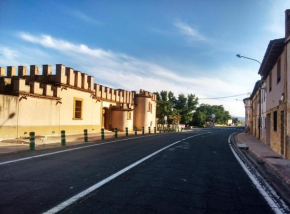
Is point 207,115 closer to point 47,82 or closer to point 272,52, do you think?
point 47,82

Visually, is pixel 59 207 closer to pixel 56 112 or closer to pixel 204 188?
pixel 204 188

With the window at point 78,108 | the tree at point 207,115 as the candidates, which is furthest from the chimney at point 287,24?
the tree at point 207,115

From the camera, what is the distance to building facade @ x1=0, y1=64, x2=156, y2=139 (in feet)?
59.8

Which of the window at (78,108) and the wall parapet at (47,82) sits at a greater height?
the wall parapet at (47,82)

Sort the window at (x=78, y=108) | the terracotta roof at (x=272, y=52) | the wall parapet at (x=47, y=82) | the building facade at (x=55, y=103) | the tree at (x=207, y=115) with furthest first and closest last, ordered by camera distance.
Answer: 1. the tree at (x=207, y=115)
2. the window at (x=78, y=108)
3. the wall parapet at (x=47, y=82)
4. the building facade at (x=55, y=103)
5. the terracotta roof at (x=272, y=52)

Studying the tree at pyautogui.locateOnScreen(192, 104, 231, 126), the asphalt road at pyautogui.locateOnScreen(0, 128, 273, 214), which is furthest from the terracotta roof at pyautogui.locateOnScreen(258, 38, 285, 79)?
the tree at pyautogui.locateOnScreen(192, 104, 231, 126)

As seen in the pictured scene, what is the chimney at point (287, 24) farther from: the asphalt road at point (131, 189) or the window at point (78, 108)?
the window at point (78, 108)

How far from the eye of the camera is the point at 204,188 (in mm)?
5941

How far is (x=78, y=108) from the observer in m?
26.0

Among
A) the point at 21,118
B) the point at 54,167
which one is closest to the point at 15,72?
the point at 21,118

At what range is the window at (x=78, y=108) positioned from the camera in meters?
25.2

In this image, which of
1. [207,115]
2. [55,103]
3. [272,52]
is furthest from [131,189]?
[207,115]

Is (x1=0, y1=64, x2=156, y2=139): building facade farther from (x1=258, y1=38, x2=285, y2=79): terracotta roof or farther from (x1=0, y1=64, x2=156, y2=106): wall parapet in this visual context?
(x1=258, y1=38, x2=285, y2=79): terracotta roof

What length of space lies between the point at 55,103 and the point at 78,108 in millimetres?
4007
